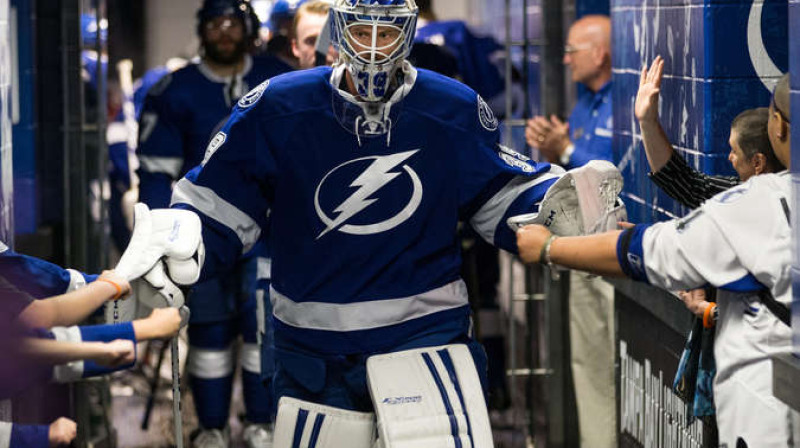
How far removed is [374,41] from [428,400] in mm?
957

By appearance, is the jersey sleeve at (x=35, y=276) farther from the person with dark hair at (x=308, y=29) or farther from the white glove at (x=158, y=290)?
the person with dark hair at (x=308, y=29)

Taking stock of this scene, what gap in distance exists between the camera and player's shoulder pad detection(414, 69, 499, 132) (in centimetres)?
416

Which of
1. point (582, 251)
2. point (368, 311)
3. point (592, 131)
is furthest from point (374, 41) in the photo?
point (592, 131)

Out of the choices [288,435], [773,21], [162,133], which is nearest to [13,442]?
[288,435]

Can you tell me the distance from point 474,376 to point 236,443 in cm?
313

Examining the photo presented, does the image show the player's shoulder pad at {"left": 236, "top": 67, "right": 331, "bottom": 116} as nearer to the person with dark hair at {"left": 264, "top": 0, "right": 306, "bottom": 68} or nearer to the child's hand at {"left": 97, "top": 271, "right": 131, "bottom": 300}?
the child's hand at {"left": 97, "top": 271, "right": 131, "bottom": 300}

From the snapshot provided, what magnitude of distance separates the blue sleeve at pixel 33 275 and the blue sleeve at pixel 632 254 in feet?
4.44

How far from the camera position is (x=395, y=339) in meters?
4.13

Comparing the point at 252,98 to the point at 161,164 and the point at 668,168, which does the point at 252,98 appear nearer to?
the point at 668,168

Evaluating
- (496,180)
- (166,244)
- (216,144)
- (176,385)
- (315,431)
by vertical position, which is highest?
(216,144)

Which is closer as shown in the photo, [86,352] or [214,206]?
[86,352]

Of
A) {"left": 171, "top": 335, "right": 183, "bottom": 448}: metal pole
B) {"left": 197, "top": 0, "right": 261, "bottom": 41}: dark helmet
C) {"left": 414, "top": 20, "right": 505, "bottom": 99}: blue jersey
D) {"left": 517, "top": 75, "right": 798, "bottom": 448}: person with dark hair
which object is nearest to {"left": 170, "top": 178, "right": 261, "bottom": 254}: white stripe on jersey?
{"left": 171, "top": 335, "right": 183, "bottom": 448}: metal pole

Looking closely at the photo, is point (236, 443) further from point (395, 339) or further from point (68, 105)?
point (395, 339)

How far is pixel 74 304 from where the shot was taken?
11.6ft
